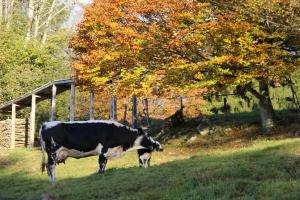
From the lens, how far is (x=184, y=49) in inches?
797

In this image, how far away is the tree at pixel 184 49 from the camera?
736 inches

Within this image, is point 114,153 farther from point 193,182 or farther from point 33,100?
point 33,100

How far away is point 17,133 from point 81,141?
21.2 m

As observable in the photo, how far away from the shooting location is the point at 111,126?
15336mm

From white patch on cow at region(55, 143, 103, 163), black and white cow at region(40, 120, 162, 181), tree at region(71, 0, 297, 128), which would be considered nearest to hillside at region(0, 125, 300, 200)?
black and white cow at region(40, 120, 162, 181)

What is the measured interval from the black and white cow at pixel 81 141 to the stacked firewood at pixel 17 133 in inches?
810

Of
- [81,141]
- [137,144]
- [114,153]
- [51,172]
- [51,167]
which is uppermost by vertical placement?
[81,141]

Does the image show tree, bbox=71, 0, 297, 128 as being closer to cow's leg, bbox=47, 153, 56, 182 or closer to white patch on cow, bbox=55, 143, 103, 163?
white patch on cow, bbox=55, 143, 103, 163

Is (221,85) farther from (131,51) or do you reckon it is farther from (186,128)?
(186,128)

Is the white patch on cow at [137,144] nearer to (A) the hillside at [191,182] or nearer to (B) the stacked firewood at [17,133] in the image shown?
(A) the hillside at [191,182]

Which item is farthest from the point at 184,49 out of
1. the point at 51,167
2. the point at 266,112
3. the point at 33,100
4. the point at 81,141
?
the point at 33,100

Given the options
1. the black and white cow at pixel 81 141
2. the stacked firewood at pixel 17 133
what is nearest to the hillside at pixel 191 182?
the black and white cow at pixel 81 141

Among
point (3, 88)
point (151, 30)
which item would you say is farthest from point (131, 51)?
point (3, 88)

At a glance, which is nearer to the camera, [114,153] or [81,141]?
[81,141]
